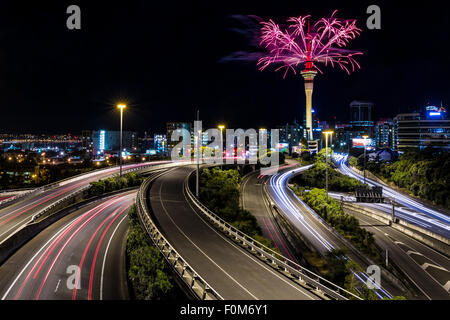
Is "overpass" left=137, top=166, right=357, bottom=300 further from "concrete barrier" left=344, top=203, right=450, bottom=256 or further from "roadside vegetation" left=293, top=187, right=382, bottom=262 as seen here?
"concrete barrier" left=344, top=203, right=450, bottom=256

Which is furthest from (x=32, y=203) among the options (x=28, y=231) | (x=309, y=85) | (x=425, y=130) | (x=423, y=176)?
(x=425, y=130)

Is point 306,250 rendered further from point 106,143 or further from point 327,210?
point 106,143

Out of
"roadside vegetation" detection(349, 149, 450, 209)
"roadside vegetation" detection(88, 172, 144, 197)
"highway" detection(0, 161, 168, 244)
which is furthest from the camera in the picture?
"roadside vegetation" detection(349, 149, 450, 209)

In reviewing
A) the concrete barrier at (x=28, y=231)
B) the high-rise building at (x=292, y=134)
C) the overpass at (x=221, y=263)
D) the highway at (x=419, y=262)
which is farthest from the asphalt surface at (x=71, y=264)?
the high-rise building at (x=292, y=134)

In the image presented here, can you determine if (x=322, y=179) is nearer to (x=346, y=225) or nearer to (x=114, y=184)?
(x=346, y=225)

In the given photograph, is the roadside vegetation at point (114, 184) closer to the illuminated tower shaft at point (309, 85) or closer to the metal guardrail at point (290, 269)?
the metal guardrail at point (290, 269)

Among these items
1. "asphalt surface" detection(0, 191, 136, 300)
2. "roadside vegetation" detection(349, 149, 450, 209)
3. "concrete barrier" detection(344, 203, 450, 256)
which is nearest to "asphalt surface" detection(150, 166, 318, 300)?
"asphalt surface" detection(0, 191, 136, 300)
